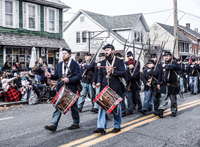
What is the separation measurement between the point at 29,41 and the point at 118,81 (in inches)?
532

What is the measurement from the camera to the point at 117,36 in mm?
30906

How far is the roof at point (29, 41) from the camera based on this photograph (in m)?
16.8

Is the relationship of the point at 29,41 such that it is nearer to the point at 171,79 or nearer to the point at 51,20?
the point at 51,20

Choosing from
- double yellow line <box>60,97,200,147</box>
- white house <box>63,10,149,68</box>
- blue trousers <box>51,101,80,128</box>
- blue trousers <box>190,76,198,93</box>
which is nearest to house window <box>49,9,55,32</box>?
white house <box>63,10,149,68</box>

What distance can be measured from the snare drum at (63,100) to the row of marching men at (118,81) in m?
0.24

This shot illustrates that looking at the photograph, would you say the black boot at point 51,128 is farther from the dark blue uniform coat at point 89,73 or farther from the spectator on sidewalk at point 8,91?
the spectator on sidewalk at point 8,91

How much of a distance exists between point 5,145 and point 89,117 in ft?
10.4

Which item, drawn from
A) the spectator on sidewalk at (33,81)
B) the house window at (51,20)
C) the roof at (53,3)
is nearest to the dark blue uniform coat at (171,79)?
the spectator on sidewalk at (33,81)

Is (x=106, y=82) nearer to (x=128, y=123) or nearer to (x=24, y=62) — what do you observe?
(x=128, y=123)

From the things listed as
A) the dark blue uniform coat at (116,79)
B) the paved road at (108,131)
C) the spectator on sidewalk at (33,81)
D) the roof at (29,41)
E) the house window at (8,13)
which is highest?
the house window at (8,13)

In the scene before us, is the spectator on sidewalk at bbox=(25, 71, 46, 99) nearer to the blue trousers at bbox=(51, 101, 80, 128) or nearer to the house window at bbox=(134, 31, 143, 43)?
the blue trousers at bbox=(51, 101, 80, 128)

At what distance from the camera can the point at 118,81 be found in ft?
20.3

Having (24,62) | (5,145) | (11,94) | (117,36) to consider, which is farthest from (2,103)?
(117,36)

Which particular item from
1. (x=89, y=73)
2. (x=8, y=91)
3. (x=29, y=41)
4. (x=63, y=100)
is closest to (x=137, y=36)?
(x=29, y=41)
